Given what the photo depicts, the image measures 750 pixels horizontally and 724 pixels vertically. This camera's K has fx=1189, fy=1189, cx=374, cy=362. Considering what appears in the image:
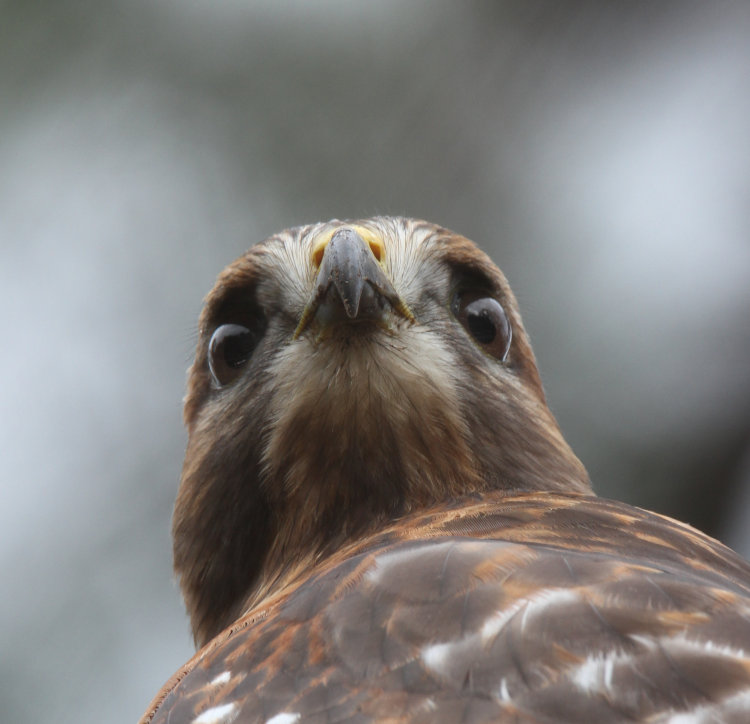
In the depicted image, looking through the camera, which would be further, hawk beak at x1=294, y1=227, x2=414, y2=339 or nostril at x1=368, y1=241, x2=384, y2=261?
nostril at x1=368, y1=241, x2=384, y2=261

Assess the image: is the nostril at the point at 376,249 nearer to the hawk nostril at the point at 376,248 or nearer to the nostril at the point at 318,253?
the hawk nostril at the point at 376,248

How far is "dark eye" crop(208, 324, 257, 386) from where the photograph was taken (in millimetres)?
2844

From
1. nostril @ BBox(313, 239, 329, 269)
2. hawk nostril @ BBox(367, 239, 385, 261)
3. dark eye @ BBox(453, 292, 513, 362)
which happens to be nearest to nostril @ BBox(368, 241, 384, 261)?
hawk nostril @ BBox(367, 239, 385, 261)

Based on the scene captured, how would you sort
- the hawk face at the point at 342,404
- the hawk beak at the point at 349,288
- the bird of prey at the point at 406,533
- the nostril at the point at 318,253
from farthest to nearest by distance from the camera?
the nostril at the point at 318,253
the hawk face at the point at 342,404
the hawk beak at the point at 349,288
the bird of prey at the point at 406,533

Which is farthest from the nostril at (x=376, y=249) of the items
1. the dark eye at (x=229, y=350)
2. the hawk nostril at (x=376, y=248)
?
the dark eye at (x=229, y=350)

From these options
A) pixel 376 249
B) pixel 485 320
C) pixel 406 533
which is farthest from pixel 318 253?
pixel 406 533

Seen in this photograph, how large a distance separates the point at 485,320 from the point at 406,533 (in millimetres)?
828

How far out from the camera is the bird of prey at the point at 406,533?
4.69ft

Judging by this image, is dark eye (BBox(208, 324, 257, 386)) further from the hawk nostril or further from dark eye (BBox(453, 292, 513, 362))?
dark eye (BBox(453, 292, 513, 362))

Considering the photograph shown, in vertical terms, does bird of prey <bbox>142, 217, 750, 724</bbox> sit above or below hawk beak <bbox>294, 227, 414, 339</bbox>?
below

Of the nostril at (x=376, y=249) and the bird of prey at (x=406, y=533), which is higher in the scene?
the nostril at (x=376, y=249)

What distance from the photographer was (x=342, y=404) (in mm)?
2508

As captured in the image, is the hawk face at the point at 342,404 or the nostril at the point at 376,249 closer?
the hawk face at the point at 342,404

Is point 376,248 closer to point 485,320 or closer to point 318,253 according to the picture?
point 318,253
